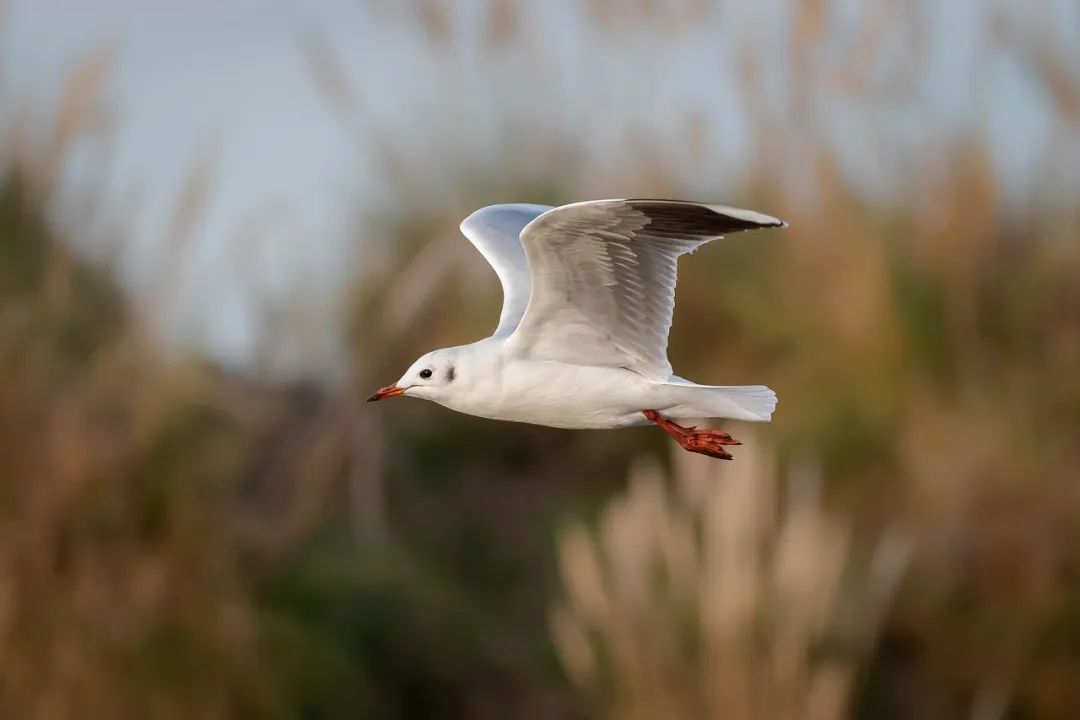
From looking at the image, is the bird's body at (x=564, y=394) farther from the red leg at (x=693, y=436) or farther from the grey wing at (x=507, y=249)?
the grey wing at (x=507, y=249)

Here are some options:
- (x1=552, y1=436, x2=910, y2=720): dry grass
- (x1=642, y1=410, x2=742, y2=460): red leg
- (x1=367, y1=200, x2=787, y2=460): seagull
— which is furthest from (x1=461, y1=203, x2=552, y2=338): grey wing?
(x1=552, y1=436, x2=910, y2=720): dry grass

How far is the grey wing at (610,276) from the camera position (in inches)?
124

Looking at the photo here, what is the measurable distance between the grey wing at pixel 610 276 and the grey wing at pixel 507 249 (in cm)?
23

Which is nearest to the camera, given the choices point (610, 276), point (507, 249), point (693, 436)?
point (610, 276)

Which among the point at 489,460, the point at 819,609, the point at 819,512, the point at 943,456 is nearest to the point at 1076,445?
the point at 943,456

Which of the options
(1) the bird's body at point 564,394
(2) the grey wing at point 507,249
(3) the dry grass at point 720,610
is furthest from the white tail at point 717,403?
(3) the dry grass at point 720,610

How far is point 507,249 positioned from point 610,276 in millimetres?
648

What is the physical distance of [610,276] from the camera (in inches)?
131

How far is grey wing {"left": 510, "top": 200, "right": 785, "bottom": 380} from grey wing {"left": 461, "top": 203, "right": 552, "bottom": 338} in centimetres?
23

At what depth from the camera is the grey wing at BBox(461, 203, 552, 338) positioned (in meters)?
3.77

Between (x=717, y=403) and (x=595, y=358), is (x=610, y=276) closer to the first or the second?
(x=595, y=358)

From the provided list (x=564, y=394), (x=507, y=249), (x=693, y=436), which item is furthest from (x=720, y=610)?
(x=564, y=394)

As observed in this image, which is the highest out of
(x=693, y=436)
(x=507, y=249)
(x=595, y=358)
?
(x=507, y=249)

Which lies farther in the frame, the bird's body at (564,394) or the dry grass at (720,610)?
the dry grass at (720,610)
